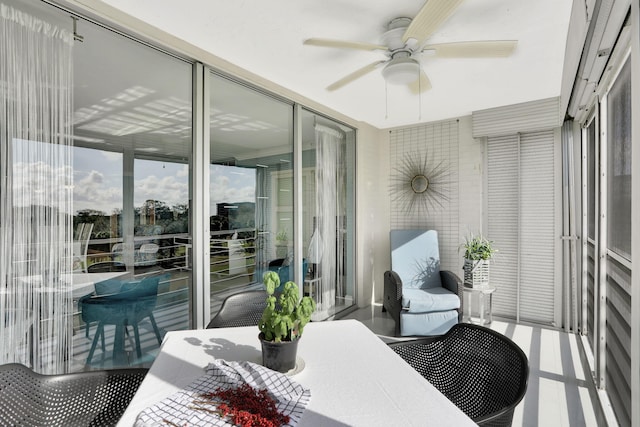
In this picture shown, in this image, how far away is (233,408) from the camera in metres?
1.00

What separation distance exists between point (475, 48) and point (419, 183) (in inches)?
110

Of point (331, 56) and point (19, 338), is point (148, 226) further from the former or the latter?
point (331, 56)

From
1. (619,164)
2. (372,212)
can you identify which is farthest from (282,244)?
(619,164)

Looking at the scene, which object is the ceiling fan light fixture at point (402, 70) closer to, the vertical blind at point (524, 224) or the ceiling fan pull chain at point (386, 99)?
the ceiling fan pull chain at point (386, 99)

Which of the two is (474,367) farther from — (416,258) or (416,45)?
(416,258)

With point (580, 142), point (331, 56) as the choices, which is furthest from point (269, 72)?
point (580, 142)

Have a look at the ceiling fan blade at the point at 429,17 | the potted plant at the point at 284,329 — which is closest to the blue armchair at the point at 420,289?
the ceiling fan blade at the point at 429,17

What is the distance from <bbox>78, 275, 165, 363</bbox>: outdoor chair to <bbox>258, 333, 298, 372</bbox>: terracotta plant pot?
1.41 m

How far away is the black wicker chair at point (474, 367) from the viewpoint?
137 cm

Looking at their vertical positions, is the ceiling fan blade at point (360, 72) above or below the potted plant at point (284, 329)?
above

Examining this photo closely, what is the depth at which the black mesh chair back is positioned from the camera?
2.09 m

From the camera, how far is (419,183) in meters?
4.89

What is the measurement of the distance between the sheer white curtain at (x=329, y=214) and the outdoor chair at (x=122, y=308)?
6.37ft

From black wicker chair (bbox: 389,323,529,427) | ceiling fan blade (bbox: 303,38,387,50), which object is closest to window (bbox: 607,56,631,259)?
black wicker chair (bbox: 389,323,529,427)
